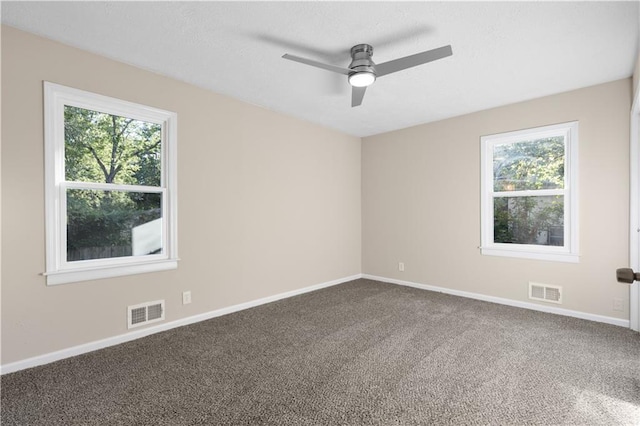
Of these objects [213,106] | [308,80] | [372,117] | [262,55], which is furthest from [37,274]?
[372,117]

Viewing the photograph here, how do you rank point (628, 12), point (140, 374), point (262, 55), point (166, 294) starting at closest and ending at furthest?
point (628, 12) → point (140, 374) → point (262, 55) → point (166, 294)

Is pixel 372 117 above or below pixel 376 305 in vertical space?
above

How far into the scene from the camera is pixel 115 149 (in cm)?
291

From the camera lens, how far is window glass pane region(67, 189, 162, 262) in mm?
2680

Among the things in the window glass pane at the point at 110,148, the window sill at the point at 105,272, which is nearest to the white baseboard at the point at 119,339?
the window sill at the point at 105,272

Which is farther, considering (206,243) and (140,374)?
(206,243)

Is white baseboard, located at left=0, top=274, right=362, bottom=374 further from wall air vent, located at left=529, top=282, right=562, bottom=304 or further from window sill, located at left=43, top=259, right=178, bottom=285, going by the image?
wall air vent, located at left=529, top=282, right=562, bottom=304

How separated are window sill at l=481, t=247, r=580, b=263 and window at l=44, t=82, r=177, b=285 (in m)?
3.77

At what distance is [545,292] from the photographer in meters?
3.70

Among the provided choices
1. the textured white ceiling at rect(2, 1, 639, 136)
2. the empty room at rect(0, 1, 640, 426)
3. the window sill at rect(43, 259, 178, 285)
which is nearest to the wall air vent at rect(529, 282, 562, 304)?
the empty room at rect(0, 1, 640, 426)

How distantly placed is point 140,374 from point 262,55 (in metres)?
2.65

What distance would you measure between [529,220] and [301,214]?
289 centimetres

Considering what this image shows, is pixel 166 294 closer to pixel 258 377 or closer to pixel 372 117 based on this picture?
pixel 258 377

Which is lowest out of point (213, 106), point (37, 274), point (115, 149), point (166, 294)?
point (166, 294)
